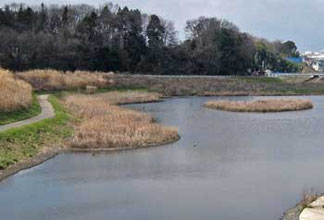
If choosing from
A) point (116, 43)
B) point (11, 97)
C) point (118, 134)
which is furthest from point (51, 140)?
point (116, 43)

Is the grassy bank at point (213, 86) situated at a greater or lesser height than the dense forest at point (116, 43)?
lesser

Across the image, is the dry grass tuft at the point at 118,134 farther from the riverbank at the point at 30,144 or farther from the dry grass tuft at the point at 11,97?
the dry grass tuft at the point at 11,97

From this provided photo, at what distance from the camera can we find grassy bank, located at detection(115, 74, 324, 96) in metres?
68.8

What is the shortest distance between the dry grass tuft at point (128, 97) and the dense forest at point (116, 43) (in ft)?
54.4

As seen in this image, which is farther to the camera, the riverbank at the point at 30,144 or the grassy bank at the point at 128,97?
the grassy bank at the point at 128,97

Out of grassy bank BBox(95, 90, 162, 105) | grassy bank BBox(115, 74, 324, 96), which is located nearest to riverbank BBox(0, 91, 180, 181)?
grassy bank BBox(95, 90, 162, 105)

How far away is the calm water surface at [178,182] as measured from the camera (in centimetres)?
1515

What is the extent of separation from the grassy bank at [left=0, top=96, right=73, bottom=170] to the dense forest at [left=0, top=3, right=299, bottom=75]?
43.5 metres

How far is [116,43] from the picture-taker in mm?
82125

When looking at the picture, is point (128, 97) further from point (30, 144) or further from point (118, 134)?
point (30, 144)

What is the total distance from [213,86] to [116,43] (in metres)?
17.5

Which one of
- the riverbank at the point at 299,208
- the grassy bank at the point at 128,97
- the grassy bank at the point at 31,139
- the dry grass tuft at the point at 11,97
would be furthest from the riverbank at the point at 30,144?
the grassy bank at the point at 128,97

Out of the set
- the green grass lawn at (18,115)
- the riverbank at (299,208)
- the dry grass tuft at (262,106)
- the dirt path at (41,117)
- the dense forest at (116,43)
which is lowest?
the riverbank at (299,208)

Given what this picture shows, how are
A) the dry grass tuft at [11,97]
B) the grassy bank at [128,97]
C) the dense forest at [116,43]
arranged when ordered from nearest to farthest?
the dry grass tuft at [11,97], the grassy bank at [128,97], the dense forest at [116,43]
